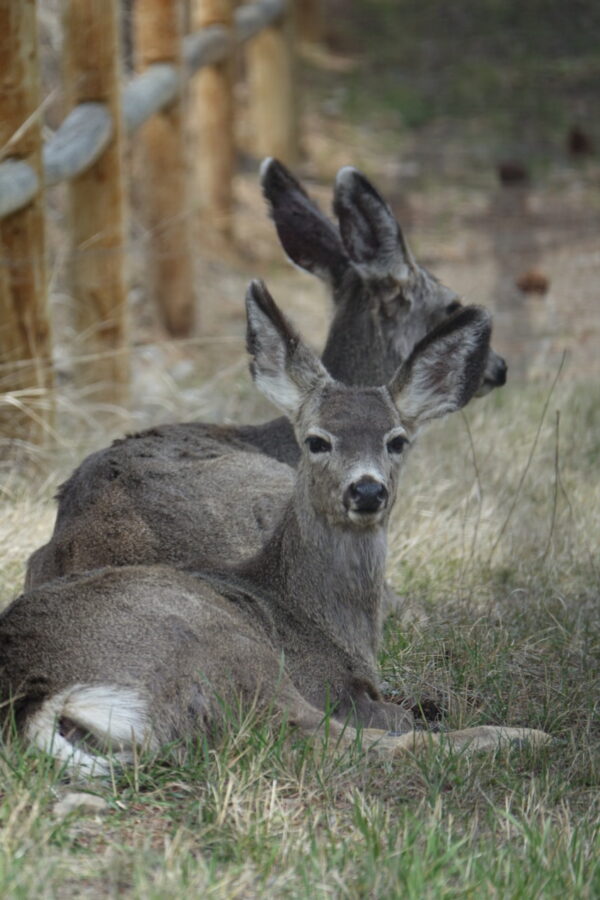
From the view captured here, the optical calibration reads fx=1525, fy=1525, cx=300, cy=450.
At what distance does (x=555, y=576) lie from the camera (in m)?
5.20

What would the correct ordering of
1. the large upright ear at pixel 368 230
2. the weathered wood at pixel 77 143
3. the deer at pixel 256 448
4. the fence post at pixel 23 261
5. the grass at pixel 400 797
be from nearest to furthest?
the grass at pixel 400 797 → the deer at pixel 256 448 → the large upright ear at pixel 368 230 → the fence post at pixel 23 261 → the weathered wood at pixel 77 143

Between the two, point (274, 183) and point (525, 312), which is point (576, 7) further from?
point (274, 183)

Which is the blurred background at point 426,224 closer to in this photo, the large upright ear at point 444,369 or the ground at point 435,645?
the ground at point 435,645

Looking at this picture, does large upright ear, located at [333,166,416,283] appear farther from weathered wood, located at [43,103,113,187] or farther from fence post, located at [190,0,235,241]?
fence post, located at [190,0,235,241]

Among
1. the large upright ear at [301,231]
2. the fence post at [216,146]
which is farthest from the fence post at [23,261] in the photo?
the fence post at [216,146]

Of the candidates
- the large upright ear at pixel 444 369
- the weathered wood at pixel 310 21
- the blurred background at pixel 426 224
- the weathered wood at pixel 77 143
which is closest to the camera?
the large upright ear at pixel 444 369

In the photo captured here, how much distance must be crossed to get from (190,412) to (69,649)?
13.2 feet

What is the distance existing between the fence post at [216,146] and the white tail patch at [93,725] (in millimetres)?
8097

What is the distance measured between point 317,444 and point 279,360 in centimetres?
37

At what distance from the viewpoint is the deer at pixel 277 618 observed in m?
3.38

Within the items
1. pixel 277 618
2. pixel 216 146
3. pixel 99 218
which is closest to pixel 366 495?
pixel 277 618

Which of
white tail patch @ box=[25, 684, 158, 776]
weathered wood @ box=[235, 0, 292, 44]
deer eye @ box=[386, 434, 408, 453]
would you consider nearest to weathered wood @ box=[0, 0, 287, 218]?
weathered wood @ box=[235, 0, 292, 44]

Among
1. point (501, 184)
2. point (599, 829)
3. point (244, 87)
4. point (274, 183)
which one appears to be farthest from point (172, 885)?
point (244, 87)

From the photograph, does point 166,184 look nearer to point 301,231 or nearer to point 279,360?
point 301,231
